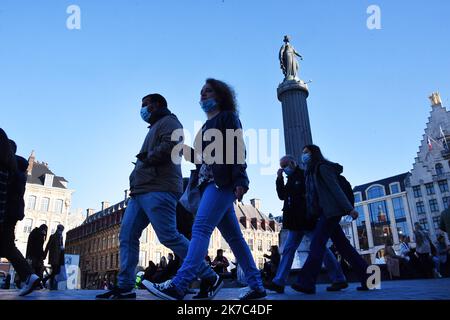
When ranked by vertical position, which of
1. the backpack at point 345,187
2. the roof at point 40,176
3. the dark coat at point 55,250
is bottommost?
the dark coat at point 55,250

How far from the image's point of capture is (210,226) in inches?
129

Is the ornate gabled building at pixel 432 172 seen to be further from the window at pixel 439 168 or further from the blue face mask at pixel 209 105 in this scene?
the blue face mask at pixel 209 105

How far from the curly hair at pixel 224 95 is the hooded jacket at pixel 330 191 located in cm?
174

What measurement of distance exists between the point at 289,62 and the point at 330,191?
9.79 m

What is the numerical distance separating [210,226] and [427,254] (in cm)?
1045

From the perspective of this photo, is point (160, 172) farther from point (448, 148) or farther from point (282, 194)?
point (448, 148)

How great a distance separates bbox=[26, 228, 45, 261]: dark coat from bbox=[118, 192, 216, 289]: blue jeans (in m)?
6.84

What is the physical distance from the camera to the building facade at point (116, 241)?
47969 millimetres

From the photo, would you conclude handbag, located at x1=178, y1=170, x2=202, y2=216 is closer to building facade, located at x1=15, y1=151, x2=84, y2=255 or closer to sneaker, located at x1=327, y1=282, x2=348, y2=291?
sneaker, located at x1=327, y1=282, x2=348, y2=291

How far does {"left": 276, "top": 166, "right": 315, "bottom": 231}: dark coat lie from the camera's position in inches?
198

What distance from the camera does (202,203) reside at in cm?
337

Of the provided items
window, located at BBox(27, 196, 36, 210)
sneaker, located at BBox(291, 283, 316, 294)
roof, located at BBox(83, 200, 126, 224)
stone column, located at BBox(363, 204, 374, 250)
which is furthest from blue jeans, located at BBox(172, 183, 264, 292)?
stone column, located at BBox(363, 204, 374, 250)

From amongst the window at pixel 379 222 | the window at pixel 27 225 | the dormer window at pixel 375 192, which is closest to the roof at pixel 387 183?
the dormer window at pixel 375 192
